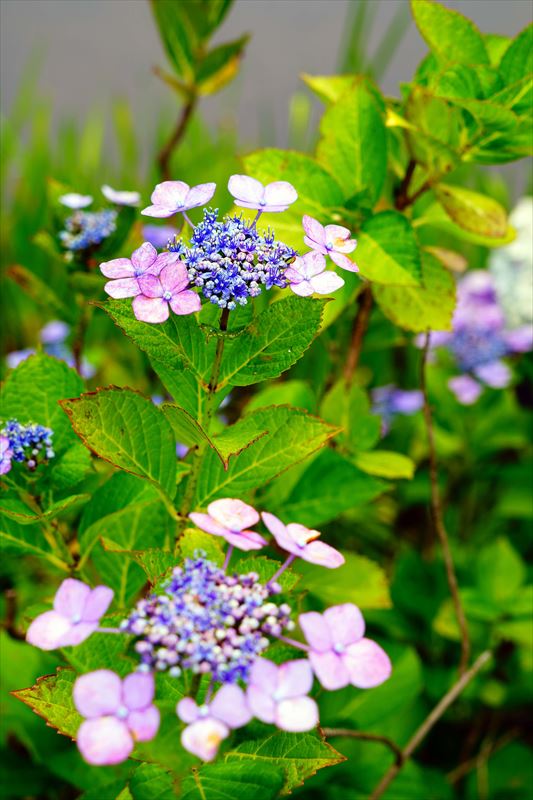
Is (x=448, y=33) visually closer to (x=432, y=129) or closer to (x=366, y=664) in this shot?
(x=432, y=129)

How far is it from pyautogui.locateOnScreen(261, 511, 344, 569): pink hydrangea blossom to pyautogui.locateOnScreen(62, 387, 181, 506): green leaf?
14cm

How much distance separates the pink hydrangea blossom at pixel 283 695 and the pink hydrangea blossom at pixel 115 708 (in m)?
0.05

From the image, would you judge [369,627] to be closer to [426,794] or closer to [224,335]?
[426,794]

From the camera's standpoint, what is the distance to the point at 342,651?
43 centimetres

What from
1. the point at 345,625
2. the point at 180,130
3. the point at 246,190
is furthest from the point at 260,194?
the point at 180,130

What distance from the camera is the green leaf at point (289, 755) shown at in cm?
51

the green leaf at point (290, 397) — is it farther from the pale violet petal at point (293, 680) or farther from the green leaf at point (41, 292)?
the pale violet petal at point (293, 680)

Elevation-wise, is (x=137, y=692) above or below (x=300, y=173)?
below

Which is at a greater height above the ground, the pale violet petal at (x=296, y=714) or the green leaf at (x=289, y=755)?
the pale violet petal at (x=296, y=714)

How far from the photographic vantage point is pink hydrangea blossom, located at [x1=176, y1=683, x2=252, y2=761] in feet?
1.24

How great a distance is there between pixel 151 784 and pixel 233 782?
0.18 ft

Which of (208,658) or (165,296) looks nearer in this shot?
(208,658)

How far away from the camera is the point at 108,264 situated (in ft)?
1.74

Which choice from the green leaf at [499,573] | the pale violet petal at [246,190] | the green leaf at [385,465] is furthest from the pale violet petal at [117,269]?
the green leaf at [499,573]
